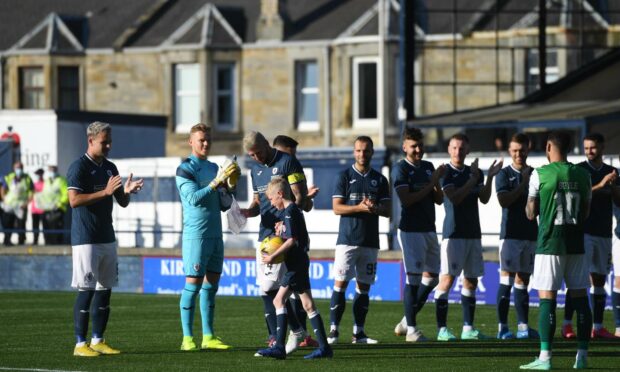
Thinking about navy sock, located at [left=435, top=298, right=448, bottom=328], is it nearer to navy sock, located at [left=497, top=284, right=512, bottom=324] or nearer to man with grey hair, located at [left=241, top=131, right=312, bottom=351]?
navy sock, located at [left=497, top=284, right=512, bottom=324]

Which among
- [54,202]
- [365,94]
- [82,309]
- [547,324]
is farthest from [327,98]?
[547,324]

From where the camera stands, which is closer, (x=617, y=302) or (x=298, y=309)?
(x=298, y=309)

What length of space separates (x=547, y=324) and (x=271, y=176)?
3.42 meters

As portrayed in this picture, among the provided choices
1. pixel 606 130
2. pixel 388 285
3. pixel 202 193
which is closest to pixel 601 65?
pixel 606 130

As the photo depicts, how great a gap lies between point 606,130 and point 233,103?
26.0 meters

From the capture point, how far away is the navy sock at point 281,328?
15.2 metres

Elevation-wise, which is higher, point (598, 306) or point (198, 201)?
point (198, 201)

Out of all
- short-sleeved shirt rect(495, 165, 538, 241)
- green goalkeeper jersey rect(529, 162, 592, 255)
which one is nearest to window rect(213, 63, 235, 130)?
short-sleeved shirt rect(495, 165, 538, 241)

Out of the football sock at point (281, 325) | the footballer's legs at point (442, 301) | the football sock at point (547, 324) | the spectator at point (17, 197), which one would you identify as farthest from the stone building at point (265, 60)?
the football sock at point (547, 324)

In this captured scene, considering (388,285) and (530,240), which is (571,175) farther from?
(388,285)

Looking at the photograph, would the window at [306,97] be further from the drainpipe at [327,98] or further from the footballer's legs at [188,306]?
the footballer's legs at [188,306]

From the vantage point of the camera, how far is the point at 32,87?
57.5 meters

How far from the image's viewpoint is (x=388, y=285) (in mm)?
26875

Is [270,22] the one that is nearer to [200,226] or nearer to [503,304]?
[503,304]
